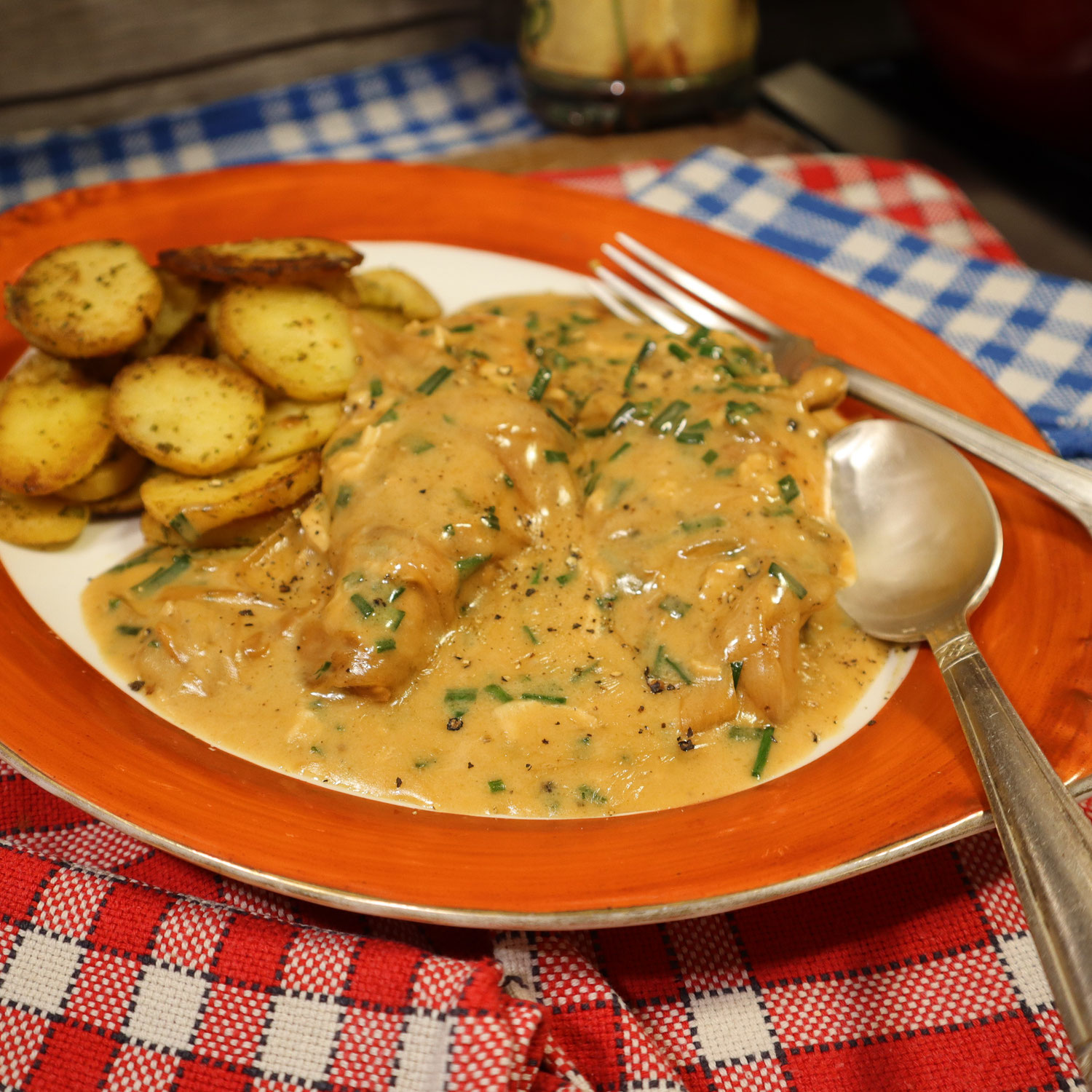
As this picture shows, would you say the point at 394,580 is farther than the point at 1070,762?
Yes

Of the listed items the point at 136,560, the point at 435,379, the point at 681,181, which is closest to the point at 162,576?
the point at 136,560

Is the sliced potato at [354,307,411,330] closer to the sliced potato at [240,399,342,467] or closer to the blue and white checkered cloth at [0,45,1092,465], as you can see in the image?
the sliced potato at [240,399,342,467]

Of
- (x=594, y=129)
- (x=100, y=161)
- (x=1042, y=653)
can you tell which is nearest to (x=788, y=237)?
(x=594, y=129)

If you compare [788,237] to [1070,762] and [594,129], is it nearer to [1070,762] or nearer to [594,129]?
[594,129]

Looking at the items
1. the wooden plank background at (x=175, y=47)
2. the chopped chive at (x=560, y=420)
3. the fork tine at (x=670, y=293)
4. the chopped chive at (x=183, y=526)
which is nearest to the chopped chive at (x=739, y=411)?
the chopped chive at (x=560, y=420)

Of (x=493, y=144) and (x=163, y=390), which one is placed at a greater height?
(x=163, y=390)

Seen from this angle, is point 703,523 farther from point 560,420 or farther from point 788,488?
point 560,420
